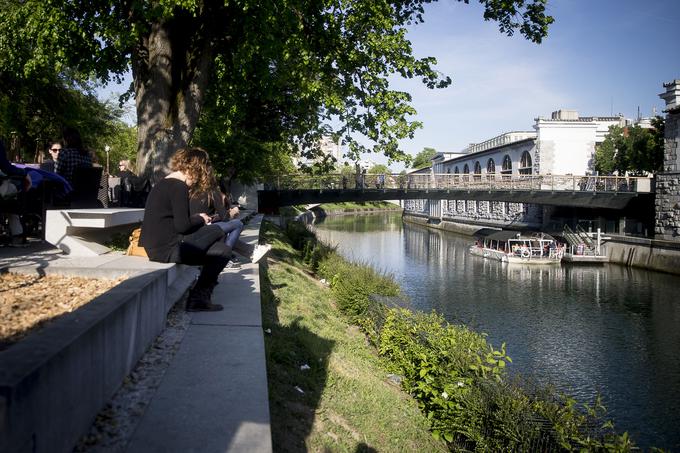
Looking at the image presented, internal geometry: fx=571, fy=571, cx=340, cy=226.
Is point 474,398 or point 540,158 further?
point 540,158

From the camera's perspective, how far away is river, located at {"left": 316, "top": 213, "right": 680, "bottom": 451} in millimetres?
14008

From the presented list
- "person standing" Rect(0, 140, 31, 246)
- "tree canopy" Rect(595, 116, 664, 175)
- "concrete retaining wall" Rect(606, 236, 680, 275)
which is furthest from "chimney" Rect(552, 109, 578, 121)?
"person standing" Rect(0, 140, 31, 246)

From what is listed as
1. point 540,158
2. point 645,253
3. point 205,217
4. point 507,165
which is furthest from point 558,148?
point 205,217

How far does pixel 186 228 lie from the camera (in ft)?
18.1

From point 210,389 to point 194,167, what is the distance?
8.90ft

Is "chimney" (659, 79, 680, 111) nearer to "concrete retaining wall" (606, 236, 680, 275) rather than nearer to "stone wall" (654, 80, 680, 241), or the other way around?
"stone wall" (654, 80, 680, 241)

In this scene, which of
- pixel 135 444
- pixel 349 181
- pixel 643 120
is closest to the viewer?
pixel 135 444

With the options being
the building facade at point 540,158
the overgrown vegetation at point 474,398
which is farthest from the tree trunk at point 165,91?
the building facade at point 540,158

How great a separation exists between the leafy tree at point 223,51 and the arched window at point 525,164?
1953 inches

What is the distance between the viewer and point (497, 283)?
1235 inches

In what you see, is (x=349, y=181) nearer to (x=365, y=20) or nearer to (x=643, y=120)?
(x=365, y=20)

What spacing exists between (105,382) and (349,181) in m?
36.4

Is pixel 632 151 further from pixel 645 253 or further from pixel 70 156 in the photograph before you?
pixel 70 156

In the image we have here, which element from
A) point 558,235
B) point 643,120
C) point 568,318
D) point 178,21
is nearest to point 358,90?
point 178,21
